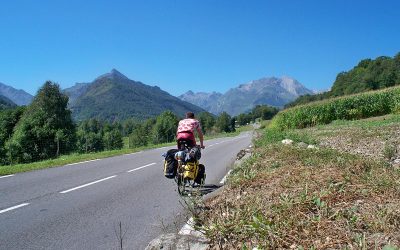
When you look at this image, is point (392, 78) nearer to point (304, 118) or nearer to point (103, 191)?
point (304, 118)

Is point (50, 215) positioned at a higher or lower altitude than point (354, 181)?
lower

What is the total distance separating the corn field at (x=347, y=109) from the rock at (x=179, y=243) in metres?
28.6

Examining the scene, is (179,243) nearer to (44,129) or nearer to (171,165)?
(171,165)

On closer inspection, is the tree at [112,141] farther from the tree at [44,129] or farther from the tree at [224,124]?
the tree at [224,124]

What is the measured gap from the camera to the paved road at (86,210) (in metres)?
4.97

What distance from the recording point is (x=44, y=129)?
4575 centimetres

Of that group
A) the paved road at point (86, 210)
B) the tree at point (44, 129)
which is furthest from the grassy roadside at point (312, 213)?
the tree at point (44, 129)

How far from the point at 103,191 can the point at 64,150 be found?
4063cm

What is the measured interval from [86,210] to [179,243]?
3.79 m

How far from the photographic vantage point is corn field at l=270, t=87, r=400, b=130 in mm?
28547

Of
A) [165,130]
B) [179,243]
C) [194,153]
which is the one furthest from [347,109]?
[165,130]

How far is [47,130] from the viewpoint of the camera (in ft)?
150

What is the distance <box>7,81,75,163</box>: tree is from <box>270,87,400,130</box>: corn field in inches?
1010

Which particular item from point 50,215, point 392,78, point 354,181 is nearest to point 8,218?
point 50,215
